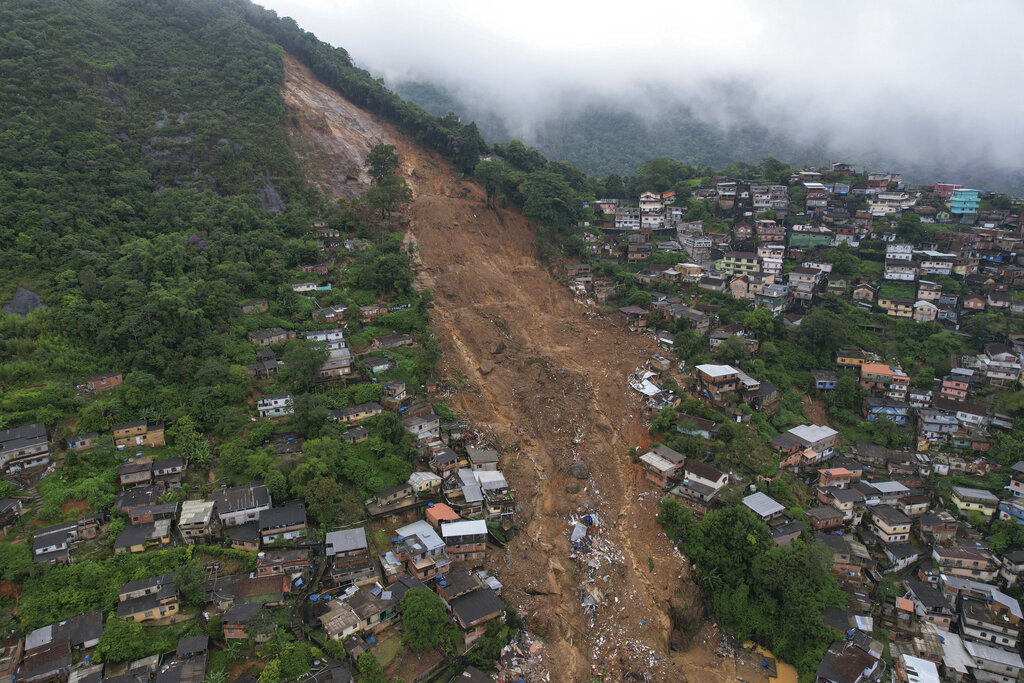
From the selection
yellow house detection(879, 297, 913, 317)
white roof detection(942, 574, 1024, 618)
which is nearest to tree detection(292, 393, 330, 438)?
white roof detection(942, 574, 1024, 618)

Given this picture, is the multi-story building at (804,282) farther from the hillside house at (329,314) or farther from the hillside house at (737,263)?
the hillside house at (329,314)

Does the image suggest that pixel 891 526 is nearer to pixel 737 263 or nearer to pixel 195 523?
pixel 737 263

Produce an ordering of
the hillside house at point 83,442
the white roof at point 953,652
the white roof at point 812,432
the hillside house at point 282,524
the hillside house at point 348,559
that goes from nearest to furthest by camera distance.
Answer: the white roof at point 953,652 → the hillside house at point 348,559 → the hillside house at point 282,524 → the hillside house at point 83,442 → the white roof at point 812,432

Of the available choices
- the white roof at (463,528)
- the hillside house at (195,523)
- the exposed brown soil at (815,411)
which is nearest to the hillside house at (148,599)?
the hillside house at (195,523)

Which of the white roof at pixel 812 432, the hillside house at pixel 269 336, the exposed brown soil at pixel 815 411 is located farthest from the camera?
the exposed brown soil at pixel 815 411

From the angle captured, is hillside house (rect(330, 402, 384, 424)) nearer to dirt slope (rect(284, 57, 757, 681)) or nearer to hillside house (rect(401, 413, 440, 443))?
hillside house (rect(401, 413, 440, 443))
